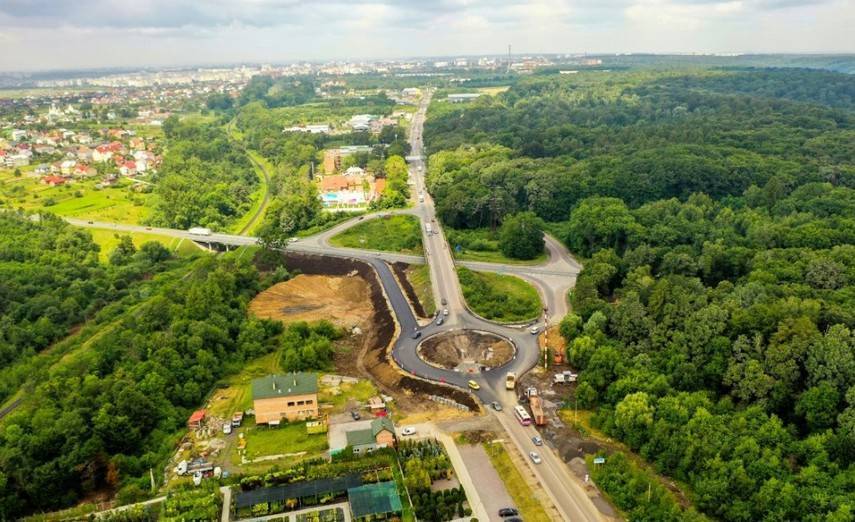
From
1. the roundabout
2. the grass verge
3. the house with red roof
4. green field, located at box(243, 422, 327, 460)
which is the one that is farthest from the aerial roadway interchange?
the house with red roof

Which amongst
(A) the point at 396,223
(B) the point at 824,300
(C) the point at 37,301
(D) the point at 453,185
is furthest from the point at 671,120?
(C) the point at 37,301

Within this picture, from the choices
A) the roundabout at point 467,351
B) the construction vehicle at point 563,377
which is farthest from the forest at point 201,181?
the construction vehicle at point 563,377

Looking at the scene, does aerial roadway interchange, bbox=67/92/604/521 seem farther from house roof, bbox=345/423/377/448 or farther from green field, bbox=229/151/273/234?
house roof, bbox=345/423/377/448

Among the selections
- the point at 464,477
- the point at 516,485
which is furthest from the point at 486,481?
the point at 516,485

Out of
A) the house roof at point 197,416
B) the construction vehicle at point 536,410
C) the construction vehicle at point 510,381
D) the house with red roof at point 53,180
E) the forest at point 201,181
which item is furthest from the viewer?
the house with red roof at point 53,180

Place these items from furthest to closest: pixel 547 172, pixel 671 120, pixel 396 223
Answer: pixel 671 120 < pixel 547 172 < pixel 396 223

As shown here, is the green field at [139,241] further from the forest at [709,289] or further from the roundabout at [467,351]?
the roundabout at [467,351]

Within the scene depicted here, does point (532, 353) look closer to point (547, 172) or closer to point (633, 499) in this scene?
point (633, 499)
